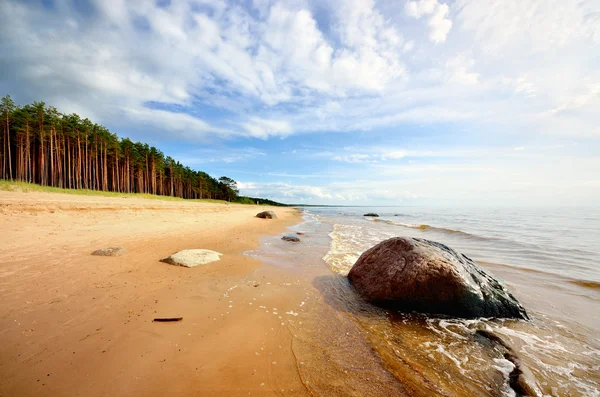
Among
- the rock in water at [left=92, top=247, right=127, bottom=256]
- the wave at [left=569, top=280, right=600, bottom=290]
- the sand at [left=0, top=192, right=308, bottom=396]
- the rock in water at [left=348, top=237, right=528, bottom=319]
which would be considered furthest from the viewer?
the wave at [left=569, top=280, right=600, bottom=290]

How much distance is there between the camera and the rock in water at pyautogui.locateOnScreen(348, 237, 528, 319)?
5055mm

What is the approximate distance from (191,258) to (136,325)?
358cm

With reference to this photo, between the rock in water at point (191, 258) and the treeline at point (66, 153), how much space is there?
4900 centimetres

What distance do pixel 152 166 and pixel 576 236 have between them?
74.3 m

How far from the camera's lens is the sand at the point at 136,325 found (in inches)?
106

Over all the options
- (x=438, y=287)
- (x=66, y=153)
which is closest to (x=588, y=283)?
(x=438, y=287)

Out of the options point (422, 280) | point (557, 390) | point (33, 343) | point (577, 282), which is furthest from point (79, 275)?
point (577, 282)

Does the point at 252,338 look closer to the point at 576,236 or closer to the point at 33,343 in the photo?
the point at 33,343

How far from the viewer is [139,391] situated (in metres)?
2.52

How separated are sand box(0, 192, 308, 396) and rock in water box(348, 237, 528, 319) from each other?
2456 mm

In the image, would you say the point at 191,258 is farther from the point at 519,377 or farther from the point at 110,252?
the point at 519,377

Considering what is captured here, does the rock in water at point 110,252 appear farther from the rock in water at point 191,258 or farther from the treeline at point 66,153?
the treeline at point 66,153

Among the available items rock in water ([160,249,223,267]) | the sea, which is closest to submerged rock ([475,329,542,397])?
the sea

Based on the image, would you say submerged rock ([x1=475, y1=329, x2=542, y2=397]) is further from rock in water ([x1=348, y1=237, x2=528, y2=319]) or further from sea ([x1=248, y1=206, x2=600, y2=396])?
rock in water ([x1=348, y1=237, x2=528, y2=319])
